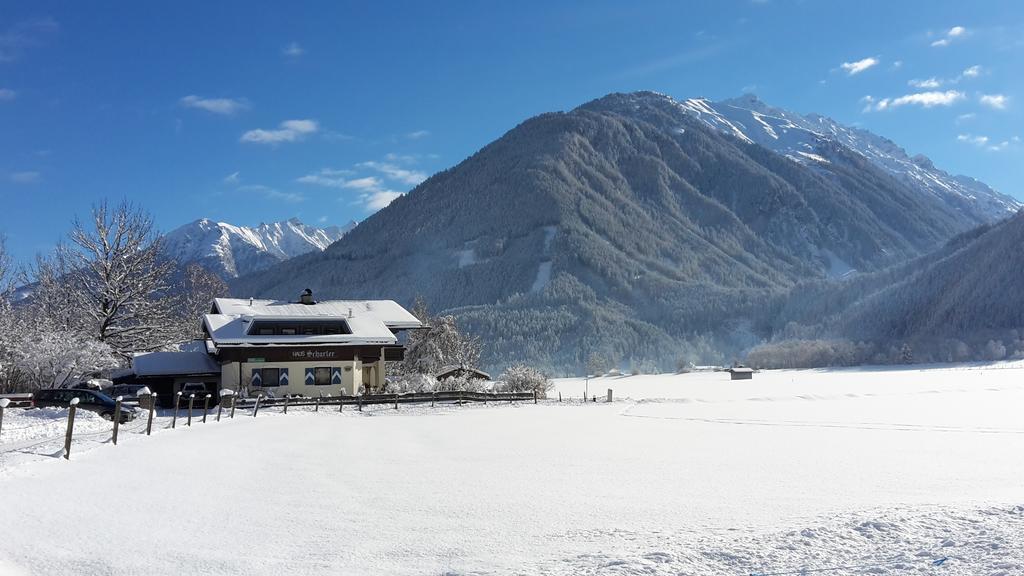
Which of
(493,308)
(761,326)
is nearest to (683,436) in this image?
(493,308)

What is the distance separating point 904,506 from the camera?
1241cm

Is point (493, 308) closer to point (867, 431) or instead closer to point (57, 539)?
point (867, 431)

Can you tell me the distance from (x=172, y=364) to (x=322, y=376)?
9081 millimetres

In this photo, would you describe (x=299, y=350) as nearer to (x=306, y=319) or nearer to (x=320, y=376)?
(x=320, y=376)

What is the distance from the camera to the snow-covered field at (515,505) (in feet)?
29.9

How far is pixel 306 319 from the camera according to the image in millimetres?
48625

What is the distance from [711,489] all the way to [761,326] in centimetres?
18580

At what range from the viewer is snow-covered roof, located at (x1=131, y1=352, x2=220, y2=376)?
44125mm

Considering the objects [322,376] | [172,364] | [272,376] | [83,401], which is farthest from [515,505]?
[172,364]

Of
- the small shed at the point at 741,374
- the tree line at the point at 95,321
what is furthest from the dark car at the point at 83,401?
the small shed at the point at 741,374

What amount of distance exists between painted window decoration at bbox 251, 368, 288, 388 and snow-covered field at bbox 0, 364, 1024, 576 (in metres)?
19.9

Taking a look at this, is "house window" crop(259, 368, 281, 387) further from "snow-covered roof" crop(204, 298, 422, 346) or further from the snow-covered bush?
the snow-covered bush

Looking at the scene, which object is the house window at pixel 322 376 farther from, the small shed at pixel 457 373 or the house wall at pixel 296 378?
the small shed at pixel 457 373

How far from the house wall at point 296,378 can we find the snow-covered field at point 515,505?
1939 cm
